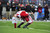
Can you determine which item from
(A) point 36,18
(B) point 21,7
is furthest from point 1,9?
(A) point 36,18

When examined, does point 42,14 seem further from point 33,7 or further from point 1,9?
point 1,9

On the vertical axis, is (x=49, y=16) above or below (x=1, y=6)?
below

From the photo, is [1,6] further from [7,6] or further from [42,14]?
[42,14]

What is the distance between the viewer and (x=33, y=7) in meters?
15.8

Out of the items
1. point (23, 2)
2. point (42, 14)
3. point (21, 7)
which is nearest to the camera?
point (21, 7)

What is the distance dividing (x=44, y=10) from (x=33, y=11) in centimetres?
102

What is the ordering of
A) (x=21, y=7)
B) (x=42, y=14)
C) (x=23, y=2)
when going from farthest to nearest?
(x=23, y=2)
(x=42, y=14)
(x=21, y=7)

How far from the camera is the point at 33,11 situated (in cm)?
1596

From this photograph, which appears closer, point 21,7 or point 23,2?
point 21,7

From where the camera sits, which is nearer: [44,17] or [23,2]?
[44,17]

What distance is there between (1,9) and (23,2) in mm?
2929

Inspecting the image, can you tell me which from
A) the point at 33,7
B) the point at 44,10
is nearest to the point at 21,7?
the point at 33,7

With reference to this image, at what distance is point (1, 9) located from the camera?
1595 cm

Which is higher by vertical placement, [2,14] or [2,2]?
[2,2]
